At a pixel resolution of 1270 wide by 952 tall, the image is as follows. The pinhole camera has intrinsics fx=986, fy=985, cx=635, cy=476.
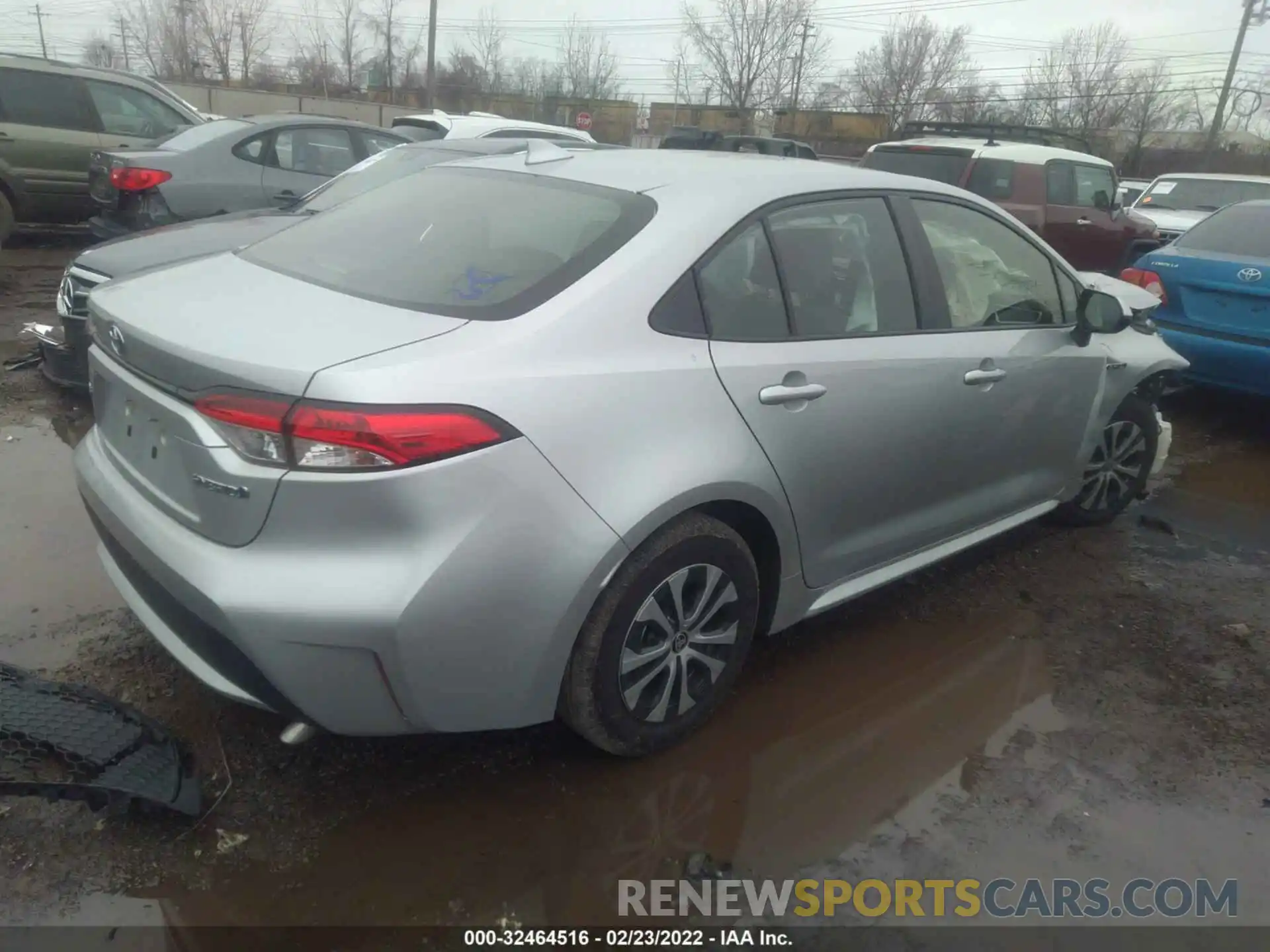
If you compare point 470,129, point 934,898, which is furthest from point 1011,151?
point 934,898

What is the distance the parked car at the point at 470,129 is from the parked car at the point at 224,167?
45.6 inches

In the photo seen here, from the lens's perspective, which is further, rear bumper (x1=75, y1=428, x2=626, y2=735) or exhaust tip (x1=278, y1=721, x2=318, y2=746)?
exhaust tip (x1=278, y1=721, x2=318, y2=746)

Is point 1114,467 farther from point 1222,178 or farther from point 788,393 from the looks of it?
point 1222,178

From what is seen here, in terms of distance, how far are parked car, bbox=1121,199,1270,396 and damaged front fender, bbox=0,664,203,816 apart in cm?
618

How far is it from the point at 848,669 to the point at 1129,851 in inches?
40.3

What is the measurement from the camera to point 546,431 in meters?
2.24

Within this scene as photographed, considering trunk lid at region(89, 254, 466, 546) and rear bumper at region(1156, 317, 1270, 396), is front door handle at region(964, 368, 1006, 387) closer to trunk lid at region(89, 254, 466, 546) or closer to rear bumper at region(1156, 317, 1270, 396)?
trunk lid at region(89, 254, 466, 546)

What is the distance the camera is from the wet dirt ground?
2344 millimetres

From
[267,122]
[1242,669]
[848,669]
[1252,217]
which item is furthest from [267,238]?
[1252,217]

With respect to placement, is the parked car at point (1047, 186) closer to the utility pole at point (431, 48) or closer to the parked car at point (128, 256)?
the parked car at point (128, 256)

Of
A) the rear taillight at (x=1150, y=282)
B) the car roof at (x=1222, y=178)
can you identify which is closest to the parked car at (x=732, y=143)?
the car roof at (x=1222, y=178)

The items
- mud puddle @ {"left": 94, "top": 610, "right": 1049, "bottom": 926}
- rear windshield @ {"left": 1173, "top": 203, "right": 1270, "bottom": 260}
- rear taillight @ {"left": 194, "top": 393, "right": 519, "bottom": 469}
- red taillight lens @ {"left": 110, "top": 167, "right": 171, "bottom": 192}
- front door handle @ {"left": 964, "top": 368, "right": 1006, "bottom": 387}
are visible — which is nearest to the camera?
rear taillight @ {"left": 194, "top": 393, "right": 519, "bottom": 469}

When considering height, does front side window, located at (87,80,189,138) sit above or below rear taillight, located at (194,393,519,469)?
above

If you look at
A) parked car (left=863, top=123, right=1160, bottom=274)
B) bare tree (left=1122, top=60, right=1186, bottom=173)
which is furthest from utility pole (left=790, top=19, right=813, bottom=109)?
parked car (left=863, top=123, right=1160, bottom=274)
